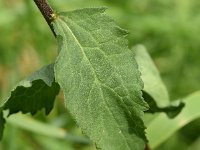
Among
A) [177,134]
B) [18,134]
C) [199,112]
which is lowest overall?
[177,134]

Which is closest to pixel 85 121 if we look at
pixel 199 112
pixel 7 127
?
pixel 199 112

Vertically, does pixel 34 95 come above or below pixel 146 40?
above

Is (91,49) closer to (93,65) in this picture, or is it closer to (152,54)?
(93,65)

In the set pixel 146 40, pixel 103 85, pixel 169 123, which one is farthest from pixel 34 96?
pixel 146 40

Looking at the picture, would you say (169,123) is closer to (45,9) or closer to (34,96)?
(34,96)

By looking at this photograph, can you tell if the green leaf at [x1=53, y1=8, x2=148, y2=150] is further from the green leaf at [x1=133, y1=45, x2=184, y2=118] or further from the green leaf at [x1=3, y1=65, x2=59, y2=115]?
the green leaf at [x1=133, y1=45, x2=184, y2=118]

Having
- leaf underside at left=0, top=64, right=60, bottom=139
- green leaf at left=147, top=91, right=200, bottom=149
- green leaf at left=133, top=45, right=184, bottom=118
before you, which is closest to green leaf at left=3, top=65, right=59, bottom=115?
leaf underside at left=0, top=64, right=60, bottom=139

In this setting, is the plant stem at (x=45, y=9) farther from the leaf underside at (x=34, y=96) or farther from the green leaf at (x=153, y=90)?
the green leaf at (x=153, y=90)
